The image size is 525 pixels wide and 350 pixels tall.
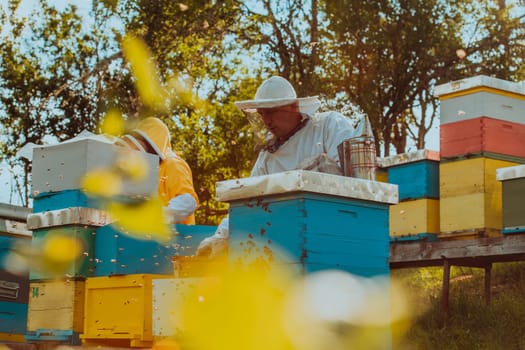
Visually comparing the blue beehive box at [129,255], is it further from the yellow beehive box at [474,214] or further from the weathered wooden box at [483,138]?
the weathered wooden box at [483,138]

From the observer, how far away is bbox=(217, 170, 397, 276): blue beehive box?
269 cm

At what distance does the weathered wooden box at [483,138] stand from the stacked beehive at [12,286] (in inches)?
126

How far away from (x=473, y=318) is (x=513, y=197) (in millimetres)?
1290

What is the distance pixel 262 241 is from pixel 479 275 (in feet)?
20.8

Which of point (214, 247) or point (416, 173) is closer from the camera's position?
point (214, 247)

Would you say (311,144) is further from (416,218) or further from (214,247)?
(416,218)

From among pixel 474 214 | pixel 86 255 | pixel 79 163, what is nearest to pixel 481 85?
pixel 474 214

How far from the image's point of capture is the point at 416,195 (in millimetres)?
6621

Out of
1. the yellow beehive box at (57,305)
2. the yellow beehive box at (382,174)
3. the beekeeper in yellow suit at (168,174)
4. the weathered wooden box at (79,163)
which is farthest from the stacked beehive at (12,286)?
the yellow beehive box at (382,174)

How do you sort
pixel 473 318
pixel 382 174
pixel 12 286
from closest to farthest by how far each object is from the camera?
pixel 12 286 < pixel 473 318 < pixel 382 174

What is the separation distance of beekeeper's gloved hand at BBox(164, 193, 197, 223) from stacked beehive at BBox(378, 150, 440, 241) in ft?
7.93

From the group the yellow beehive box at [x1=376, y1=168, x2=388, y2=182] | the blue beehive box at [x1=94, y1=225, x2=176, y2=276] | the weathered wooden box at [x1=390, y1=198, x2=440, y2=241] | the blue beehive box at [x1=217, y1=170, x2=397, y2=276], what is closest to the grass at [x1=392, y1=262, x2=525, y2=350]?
the weathered wooden box at [x1=390, y1=198, x2=440, y2=241]

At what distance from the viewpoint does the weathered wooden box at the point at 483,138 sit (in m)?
6.11

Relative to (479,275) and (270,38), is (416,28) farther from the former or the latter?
(479,275)
